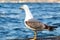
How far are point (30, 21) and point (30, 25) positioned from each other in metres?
0.07

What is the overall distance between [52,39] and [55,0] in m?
10.6

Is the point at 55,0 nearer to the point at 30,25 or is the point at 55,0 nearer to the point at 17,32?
the point at 17,32

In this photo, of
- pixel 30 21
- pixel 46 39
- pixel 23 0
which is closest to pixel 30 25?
→ pixel 30 21

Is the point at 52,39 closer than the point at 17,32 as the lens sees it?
Yes

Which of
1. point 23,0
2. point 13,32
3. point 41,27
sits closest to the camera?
point 41,27

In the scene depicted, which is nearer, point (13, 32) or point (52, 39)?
point (52, 39)

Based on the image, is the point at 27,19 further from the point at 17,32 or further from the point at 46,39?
the point at 17,32

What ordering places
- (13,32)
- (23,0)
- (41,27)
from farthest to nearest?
(23,0) → (13,32) → (41,27)

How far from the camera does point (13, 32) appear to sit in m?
4.57

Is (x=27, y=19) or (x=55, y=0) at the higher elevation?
(x=55, y=0)

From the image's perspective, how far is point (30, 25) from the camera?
10.4ft

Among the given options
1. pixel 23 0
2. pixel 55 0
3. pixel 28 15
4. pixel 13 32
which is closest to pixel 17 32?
pixel 13 32

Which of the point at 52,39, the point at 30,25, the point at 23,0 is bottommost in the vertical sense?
the point at 52,39

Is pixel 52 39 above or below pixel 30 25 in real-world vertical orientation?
below
